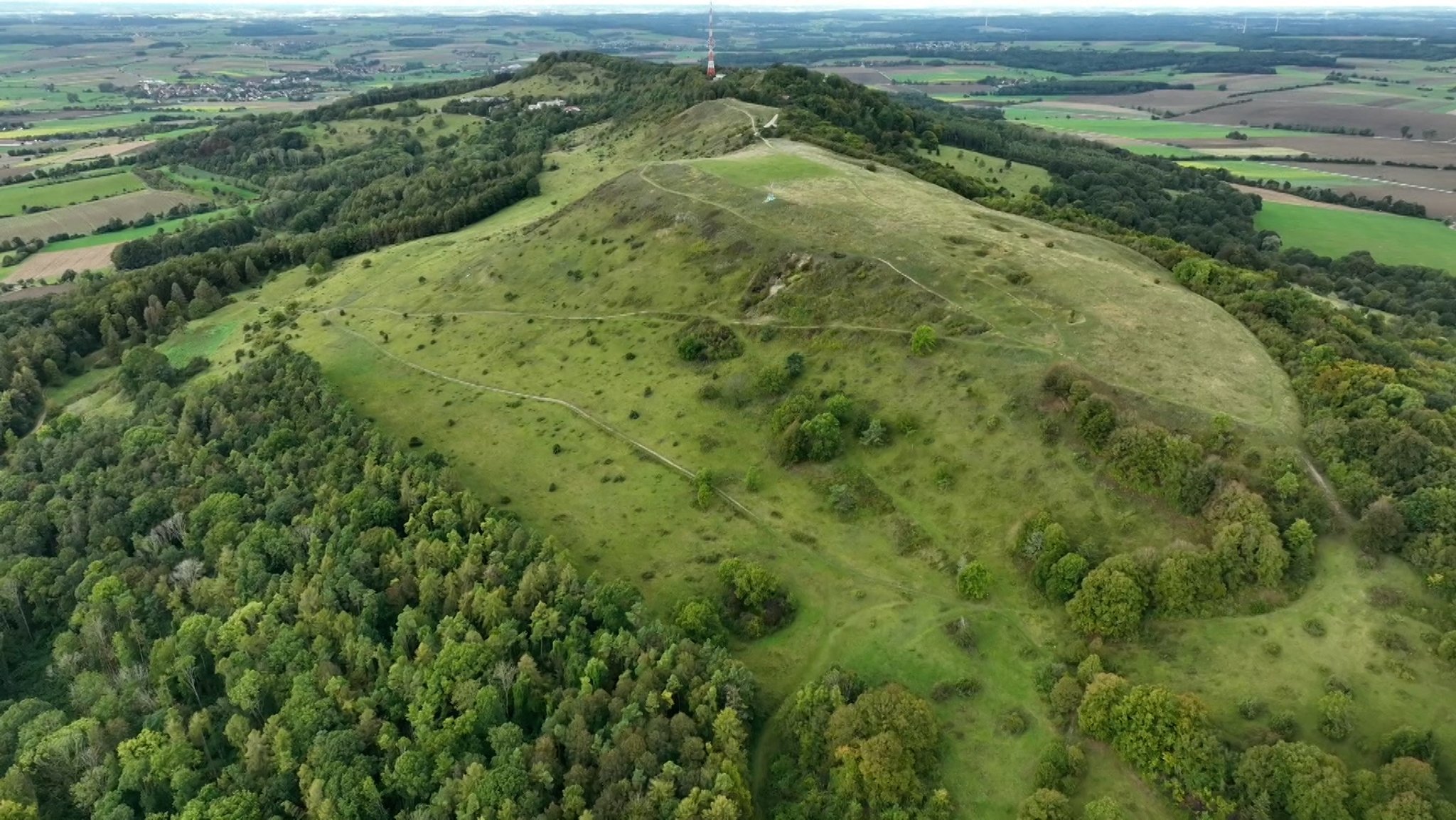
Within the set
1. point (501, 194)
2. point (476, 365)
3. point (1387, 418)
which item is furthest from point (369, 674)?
point (501, 194)

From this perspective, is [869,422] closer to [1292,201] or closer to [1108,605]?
[1108,605]

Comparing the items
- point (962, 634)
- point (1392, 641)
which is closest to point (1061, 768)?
point (962, 634)

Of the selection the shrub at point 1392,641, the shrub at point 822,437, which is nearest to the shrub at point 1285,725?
the shrub at point 1392,641

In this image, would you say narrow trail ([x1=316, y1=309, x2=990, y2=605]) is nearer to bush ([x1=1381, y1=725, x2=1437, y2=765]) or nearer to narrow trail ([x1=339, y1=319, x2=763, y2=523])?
narrow trail ([x1=339, y1=319, x2=763, y2=523])

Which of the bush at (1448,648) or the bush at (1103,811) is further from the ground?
the bush at (1448,648)

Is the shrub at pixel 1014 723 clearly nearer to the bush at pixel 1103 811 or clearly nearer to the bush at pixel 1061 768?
the bush at pixel 1061 768

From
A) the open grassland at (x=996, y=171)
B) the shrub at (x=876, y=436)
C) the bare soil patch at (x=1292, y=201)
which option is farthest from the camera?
the bare soil patch at (x=1292, y=201)

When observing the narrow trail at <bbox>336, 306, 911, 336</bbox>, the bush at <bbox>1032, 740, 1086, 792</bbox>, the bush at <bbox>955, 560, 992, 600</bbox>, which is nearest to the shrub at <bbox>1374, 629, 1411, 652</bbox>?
the bush at <bbox>1032, 740, 1086, 792</bbox>
